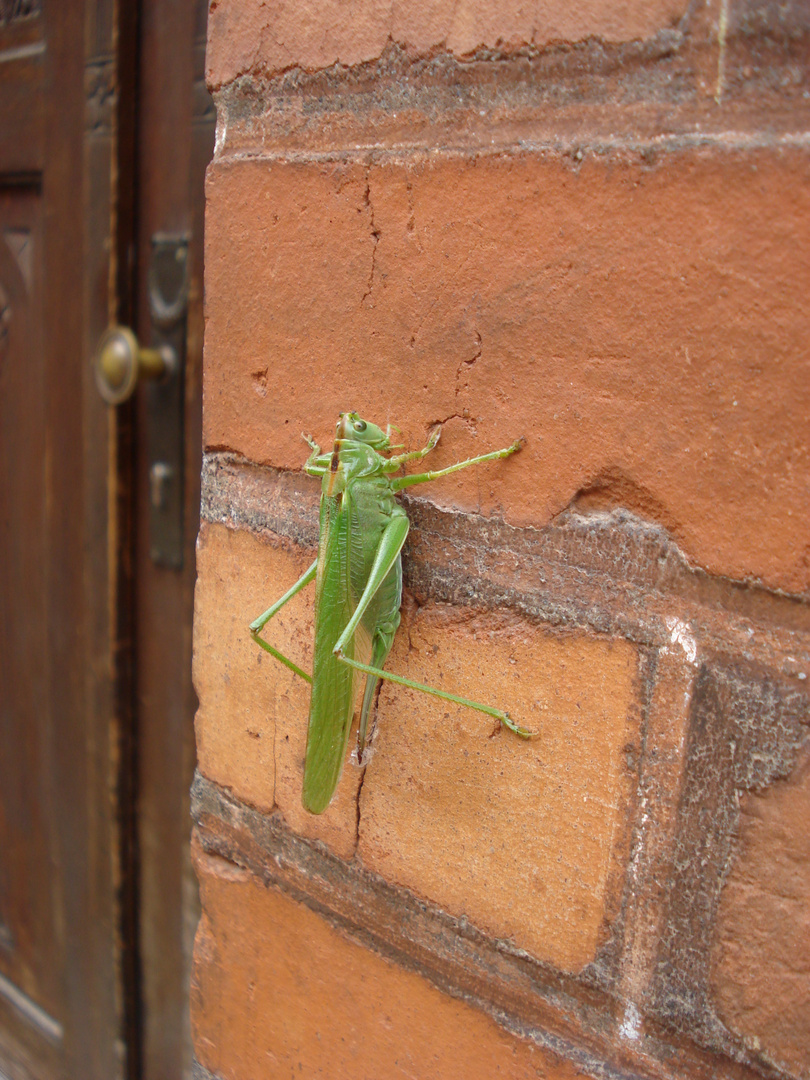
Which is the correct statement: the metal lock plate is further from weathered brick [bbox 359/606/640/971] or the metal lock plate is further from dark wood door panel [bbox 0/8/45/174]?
weathered brick [bbox 359/606/640/971]

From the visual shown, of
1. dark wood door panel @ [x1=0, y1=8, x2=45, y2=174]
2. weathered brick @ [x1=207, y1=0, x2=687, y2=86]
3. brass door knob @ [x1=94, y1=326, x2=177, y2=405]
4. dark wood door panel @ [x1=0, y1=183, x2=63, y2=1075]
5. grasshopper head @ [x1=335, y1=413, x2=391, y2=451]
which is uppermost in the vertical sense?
dark wood door panel @ [x1=0, y1=8, x2=45, y2=174]

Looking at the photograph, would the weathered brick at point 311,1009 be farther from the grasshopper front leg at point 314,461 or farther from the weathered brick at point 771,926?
the grasshopper front leg at point 314,461

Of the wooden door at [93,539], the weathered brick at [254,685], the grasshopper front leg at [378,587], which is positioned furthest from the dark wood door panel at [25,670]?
the grasshopper front leg at [378,587]

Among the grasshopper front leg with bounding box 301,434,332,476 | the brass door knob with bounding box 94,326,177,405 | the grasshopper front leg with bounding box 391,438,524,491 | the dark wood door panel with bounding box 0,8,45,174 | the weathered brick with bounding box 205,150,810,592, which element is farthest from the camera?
the dark wood door panel with bounding box 0,8,45,174

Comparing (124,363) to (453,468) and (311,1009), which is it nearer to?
(453,468)

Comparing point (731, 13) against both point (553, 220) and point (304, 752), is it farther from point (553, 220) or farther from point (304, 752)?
point (304, 752)

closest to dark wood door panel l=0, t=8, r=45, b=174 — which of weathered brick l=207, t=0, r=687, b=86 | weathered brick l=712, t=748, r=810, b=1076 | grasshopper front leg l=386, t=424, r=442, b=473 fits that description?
weathered brick l=207, t=0, r=687, b=86

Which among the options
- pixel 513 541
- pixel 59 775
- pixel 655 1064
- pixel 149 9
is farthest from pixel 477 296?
pixel 59 775
